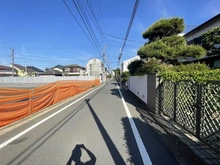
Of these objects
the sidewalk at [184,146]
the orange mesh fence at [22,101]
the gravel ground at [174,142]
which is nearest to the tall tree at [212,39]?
the gravel ground at [174,142]

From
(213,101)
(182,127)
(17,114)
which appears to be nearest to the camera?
(213,101)

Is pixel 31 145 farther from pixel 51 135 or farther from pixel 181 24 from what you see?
pixel 181 24

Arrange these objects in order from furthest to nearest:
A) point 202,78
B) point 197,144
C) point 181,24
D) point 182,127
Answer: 1. point 181,24
2. point 202,78
3. point 182,127
4. point 197,144

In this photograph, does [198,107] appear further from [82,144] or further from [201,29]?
[201,29]

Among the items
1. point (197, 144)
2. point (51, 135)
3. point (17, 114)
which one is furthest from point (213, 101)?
point (17, 114)

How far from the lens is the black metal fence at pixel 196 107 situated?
134 inches

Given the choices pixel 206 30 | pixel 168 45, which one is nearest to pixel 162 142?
pixel 168 45

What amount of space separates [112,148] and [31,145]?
1.84 m

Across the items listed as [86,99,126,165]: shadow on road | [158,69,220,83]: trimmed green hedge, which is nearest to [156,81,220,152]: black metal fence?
[158,69,220,83]: trimmed green hedge

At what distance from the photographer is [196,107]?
3.89 meters

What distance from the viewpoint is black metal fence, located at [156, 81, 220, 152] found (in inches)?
134

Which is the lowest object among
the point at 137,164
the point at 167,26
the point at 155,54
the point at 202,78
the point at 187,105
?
the point at 137,164

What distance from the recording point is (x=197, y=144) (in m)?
3.77

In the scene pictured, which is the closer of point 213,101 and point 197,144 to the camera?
point 213,101
